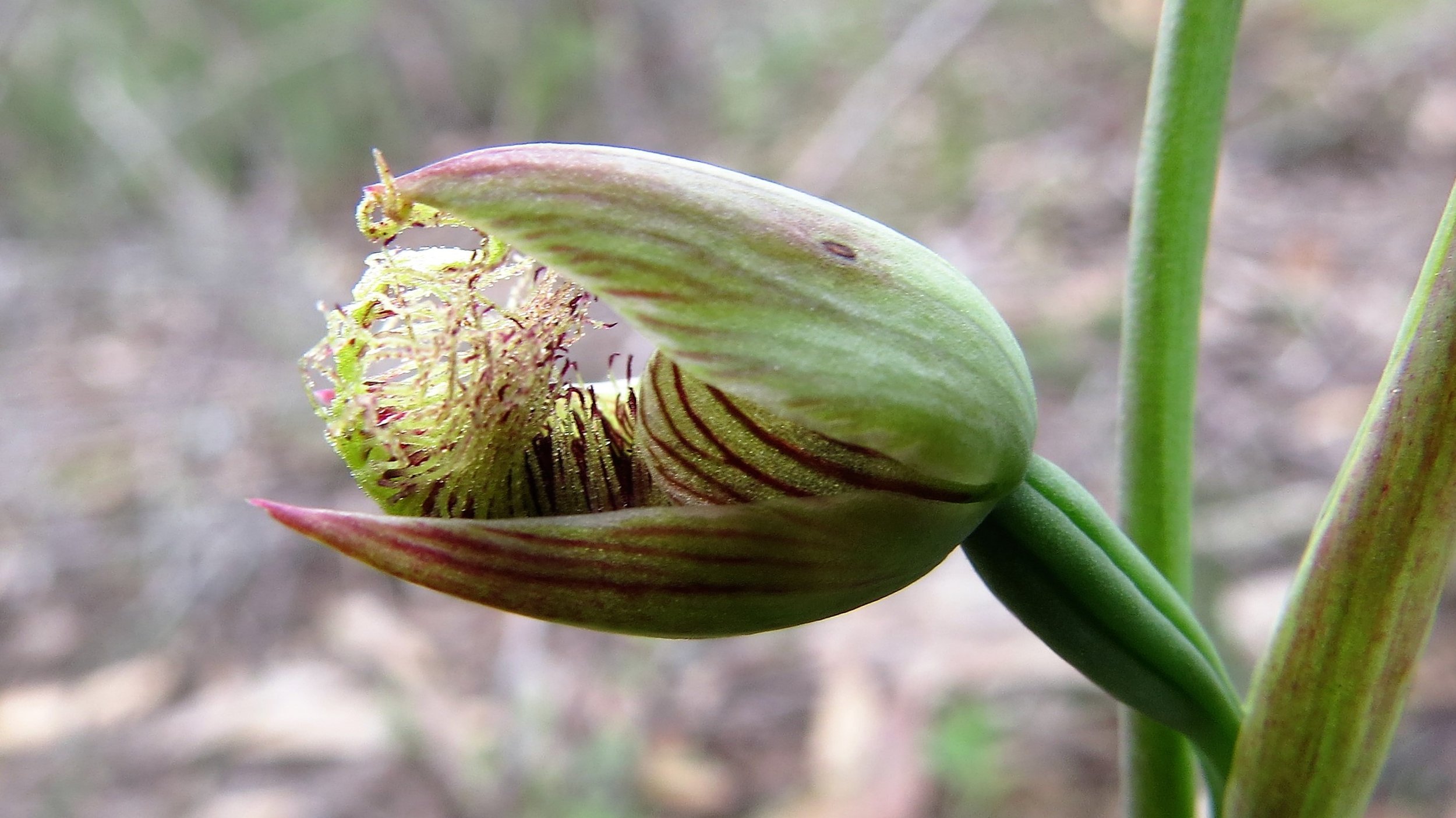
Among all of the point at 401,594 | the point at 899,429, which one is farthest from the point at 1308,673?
the point at 401,594

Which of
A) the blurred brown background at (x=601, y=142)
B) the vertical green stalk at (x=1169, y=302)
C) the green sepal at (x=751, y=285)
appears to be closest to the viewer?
the green sepal at (x=751, y=285)

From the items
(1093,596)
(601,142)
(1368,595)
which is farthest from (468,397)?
(601,142)

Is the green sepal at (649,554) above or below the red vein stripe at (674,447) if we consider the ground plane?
below

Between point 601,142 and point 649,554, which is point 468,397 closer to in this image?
point 649,554

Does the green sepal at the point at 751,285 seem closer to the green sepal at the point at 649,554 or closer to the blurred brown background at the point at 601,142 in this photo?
the green sepal at the point at 649,554

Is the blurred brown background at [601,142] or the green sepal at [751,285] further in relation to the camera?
the blurred brown background at [601,142]

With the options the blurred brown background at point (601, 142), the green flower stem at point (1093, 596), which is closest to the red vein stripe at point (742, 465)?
the green flower stem at point (1093, 596)
